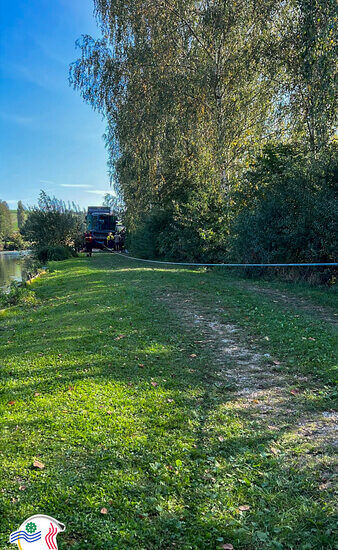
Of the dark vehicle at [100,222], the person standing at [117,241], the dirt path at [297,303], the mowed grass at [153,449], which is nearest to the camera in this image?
the mowed grass at [153,449]

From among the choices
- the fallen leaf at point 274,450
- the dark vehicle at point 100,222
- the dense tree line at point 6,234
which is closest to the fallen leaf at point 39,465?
the fallen leaf at point 274,450

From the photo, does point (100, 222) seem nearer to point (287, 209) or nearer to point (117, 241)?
point (117, 241)

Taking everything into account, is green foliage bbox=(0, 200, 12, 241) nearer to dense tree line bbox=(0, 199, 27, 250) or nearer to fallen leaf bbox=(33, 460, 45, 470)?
dense tree line bbox=(0, 199, 27, 250)

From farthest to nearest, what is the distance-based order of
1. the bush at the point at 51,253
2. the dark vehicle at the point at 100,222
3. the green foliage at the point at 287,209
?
the dark vehicle at the point at 100,222 → the bush at the point at 51,253 → the green foliage at the point at 287,209

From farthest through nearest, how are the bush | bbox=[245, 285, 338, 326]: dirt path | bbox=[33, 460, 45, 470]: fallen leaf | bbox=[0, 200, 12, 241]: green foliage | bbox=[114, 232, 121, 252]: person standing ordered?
bbox=[0, 200, 12, 241]: green foliage → bbox=[114, 232, 121, 252]: person standing → the bush → bbox=[245, 285, 338, 326]: dirt path → bbox=[33, 460, 45, 470]: fallen leaf

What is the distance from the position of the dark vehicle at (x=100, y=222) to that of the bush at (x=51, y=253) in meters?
4.69

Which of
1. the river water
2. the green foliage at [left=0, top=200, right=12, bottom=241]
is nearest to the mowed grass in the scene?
the river water

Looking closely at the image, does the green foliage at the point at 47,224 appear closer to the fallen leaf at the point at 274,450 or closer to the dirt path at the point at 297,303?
the dirt path at the point at 297,303

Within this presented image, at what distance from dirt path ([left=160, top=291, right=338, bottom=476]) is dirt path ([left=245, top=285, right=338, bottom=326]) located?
2011 mm

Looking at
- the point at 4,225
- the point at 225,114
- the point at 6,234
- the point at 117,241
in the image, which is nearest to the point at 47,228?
the point at 117,241

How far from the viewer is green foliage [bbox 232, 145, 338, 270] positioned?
970 centimetres

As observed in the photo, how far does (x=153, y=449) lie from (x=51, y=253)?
22.9 m

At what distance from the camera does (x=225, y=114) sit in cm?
1394

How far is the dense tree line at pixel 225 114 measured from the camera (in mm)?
9945
